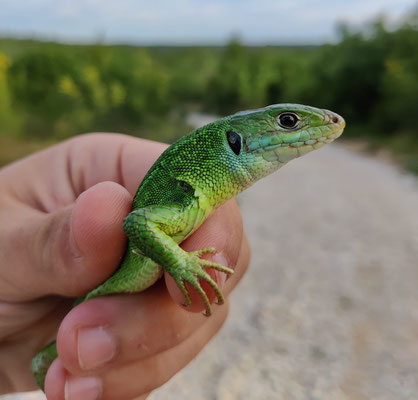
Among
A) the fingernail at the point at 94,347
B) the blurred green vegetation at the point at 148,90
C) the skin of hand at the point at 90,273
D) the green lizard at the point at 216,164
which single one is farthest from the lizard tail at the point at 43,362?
the blurred green vegetation at the point at 148,90

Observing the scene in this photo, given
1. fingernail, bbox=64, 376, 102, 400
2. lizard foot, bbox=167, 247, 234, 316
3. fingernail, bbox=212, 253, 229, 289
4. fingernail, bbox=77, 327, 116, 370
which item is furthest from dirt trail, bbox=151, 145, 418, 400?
lizard foot, bbox=167, 247, 234, 316

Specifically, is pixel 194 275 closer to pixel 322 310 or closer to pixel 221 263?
pixel 221 263

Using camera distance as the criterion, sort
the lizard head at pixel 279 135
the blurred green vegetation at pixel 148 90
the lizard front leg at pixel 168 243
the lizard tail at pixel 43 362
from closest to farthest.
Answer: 1. the lizard front leg at pixel 168 243
2. the lizard head at pixel 279 135
3. the lizard tail at pixel 43 362
4. the blurred green vegetation at pixel 148 90

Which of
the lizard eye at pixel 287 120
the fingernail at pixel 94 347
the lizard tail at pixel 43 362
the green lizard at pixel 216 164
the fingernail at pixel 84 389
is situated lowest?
the lizard tail at pixel 43 362

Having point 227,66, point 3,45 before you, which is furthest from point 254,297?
point 227,66

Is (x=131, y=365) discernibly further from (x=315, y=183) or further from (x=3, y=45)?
(x=3, y=45)

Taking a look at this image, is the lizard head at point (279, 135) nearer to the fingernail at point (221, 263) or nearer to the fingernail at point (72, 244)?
the fingernail at point (221, 263)
